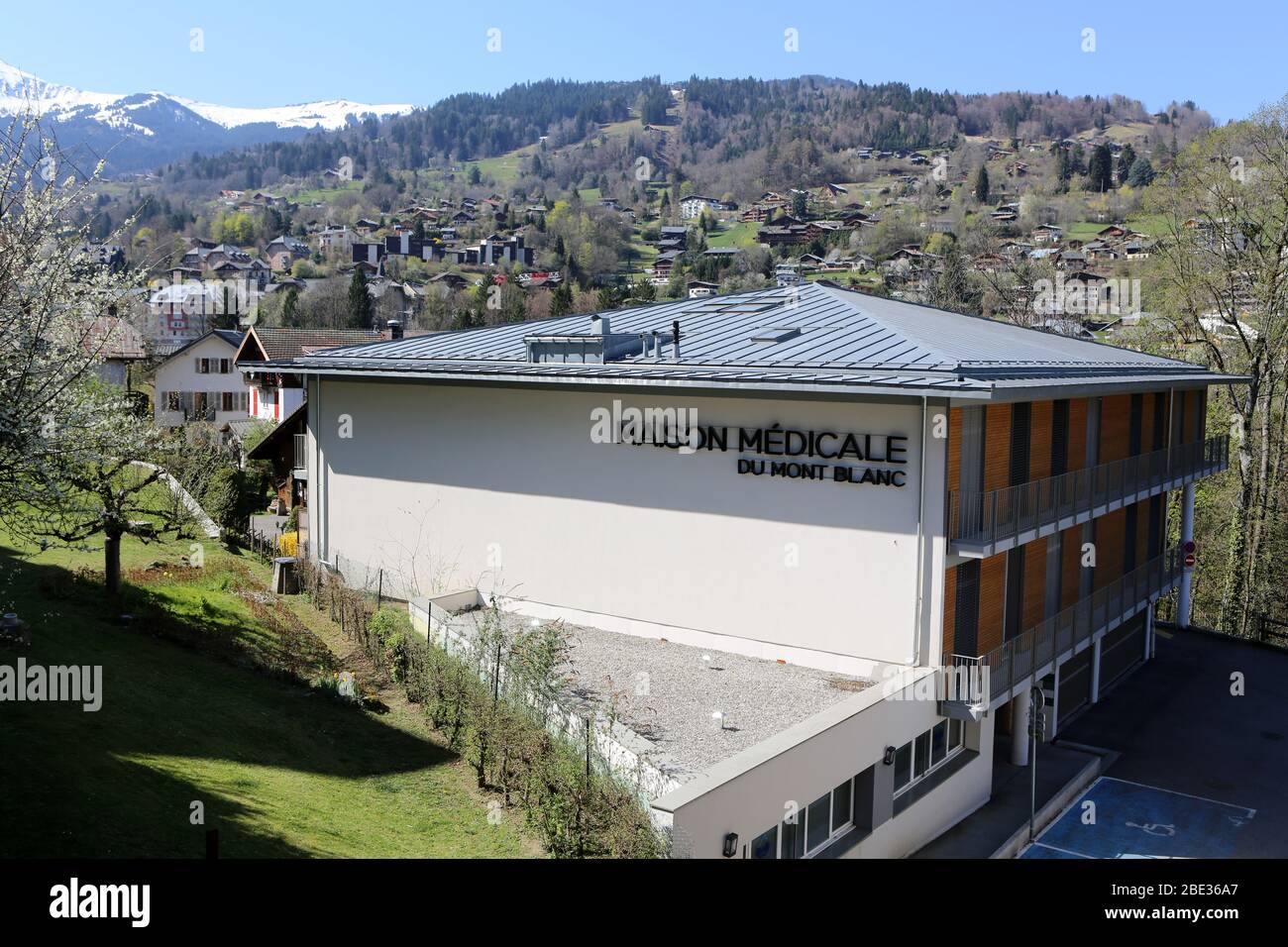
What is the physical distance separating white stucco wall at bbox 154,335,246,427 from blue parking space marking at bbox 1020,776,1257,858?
47.8 metres

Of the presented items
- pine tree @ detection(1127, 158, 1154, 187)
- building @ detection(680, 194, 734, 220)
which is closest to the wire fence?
pine tree @ detection(1127, 158, 1154, 187)

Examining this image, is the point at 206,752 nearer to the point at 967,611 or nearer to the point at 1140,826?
the point at 967,611

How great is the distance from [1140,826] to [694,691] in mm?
7813

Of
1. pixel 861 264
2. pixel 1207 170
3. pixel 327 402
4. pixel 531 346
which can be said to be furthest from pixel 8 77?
pixel 861 264

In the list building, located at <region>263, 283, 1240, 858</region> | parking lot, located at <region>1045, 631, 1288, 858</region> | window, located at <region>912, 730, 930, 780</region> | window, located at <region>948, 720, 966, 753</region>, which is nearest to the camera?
building, located at <region>263, 283, 1240, 858</region>

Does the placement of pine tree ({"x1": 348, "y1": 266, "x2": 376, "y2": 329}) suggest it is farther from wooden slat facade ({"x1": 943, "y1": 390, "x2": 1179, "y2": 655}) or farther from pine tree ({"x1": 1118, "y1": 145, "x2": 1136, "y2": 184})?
pine tree ({"x1": 1118, "y1": 145, "x2": 1136, "y2": 184})

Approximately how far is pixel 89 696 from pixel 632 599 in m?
8.81

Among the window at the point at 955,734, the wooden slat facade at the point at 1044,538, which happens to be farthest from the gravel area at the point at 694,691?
the wooden slat facade at the point at 1044,538

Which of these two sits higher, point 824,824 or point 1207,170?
point 1207,170

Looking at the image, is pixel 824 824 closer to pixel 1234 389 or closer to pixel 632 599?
pixel 632 599

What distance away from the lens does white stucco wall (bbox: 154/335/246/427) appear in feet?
180

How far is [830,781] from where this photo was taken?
12.9 m

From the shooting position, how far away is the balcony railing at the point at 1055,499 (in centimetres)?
1605
